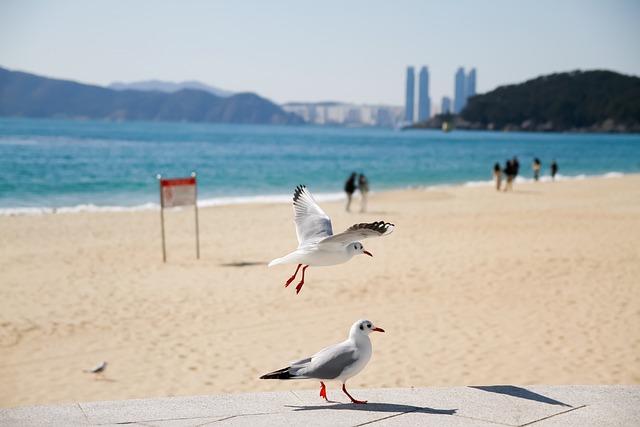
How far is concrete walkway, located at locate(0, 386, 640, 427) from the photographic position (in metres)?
4.57

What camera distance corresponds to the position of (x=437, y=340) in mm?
9328

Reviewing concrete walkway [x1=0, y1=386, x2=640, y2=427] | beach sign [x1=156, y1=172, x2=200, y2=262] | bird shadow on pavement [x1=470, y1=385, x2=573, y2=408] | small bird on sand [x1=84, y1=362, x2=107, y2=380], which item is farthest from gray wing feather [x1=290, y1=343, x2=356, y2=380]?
beach sign [x1=156, y1=172, x2=200, y2=262]

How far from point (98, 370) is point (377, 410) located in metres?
4.69

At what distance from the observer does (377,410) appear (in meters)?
4.78

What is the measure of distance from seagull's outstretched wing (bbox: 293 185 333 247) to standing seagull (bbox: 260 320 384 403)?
1.15 metres

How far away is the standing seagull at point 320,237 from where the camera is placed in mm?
2088

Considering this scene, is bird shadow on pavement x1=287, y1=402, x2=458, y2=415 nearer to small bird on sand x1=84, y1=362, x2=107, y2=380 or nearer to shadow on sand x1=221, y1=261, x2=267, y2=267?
small bird on sand x1=84, y1=362, x2=107, y2=380

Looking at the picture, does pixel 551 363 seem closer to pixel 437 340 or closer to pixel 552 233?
pixel 437 340

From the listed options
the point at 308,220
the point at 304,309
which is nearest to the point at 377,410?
the point at 308,220

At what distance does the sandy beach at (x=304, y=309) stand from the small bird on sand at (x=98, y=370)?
113 mm

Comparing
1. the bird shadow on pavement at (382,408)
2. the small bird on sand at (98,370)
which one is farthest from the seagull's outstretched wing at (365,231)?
the small bird on sand at (98,370)

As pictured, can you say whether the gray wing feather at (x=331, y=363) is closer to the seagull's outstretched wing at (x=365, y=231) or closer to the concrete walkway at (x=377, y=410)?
the concrete walkway at (x=377, y=410)

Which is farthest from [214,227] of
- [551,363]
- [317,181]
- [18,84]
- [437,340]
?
[18,84]

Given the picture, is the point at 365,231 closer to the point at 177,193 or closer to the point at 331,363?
the point at 331,363
